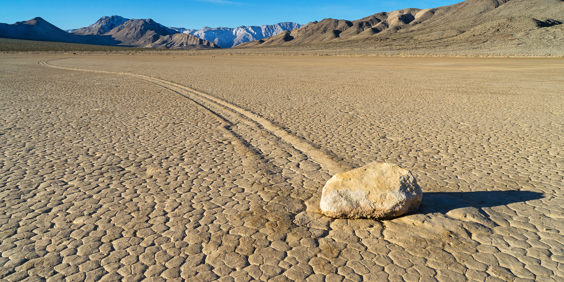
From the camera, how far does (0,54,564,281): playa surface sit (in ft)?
10.6

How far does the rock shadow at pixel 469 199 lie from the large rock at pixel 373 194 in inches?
13.8

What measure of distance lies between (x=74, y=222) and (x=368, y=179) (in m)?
2.82

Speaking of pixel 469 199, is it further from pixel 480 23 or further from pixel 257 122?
pixel 480 23

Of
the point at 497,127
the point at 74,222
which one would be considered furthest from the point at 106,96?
the point at 497,127

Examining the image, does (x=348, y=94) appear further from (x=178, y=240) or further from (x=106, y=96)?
(x=178, y=240)

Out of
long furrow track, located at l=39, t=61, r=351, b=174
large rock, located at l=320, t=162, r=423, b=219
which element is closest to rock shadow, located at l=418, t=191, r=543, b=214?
large rock, located at l=320, t=162, r=423, b=219

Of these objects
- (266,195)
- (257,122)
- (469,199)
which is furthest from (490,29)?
(266,195)

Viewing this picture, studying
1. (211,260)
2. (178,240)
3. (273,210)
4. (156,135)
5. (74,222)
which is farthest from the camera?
(156,135)

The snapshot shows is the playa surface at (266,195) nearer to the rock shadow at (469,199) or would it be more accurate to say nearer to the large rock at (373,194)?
the rock shadow at (469,199)

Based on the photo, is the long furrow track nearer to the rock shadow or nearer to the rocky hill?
the rock shadow

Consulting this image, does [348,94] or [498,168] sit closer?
[498,168]

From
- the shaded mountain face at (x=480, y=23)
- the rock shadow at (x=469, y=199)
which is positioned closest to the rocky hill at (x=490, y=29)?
the shaded mountain face at (x=480, y=23)

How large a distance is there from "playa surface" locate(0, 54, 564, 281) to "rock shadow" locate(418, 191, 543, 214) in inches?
0.9

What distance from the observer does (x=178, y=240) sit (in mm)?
3586
